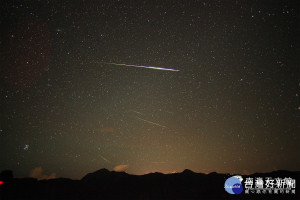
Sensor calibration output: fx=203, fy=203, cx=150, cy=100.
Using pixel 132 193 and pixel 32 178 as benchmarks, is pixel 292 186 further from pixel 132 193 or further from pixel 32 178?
pixel 32 178

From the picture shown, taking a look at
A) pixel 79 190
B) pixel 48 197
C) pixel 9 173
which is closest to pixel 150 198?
pixel 79 190

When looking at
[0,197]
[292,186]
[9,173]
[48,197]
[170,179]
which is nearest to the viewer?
[0,197]

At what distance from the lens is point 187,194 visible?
60.5 meters

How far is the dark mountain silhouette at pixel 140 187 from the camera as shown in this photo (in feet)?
179

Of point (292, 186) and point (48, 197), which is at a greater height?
point (292, 186)

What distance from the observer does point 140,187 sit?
2621 inches

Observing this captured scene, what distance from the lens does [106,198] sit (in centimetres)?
5856

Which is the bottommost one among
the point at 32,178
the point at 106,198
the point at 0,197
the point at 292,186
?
the point at 106,198

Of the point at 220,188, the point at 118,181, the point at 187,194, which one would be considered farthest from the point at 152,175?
the point at 220,188

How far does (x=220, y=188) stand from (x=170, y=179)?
1827 centimetres

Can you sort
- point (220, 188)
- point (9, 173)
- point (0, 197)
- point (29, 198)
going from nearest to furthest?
point (0, 197) → point (9, 173) → point (29, 198) → point (220, 188)

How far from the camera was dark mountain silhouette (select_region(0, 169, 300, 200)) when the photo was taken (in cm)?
5450

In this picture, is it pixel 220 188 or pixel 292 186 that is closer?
pixel 292 186

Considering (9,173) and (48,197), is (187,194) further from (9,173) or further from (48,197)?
(9,173)
